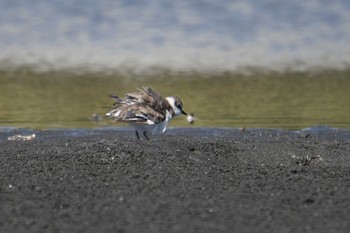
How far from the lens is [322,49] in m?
20.5

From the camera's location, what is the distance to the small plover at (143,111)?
10573mm

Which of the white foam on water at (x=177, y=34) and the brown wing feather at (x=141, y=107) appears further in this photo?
the white foam on water at (x=177, y=34)

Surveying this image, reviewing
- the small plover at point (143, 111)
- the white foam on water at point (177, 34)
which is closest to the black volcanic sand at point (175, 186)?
the small plover at point (143, 111)

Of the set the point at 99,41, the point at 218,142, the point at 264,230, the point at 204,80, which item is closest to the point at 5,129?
the point at 218,142

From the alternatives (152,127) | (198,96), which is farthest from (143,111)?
(198,96)

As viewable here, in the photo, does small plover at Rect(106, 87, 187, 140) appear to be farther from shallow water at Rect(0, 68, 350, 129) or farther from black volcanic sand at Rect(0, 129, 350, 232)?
shallow water at Rect(0, 68, 350, 129)

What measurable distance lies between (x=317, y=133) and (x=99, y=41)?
10111 mm

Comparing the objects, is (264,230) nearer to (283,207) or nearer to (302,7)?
(283,207)

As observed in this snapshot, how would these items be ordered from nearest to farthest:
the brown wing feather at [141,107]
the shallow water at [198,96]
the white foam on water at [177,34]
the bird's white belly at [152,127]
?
the brown wing feather at [141,107] → the bird's white belly at [152,127] → the shallow water at [198,96] → the white foam on water at [177,34]

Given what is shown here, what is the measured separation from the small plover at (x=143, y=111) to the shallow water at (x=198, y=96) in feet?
6.07

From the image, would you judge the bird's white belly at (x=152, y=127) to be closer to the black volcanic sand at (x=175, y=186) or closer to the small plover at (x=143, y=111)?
the small plover at (x=143, y=111)

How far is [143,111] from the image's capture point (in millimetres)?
10672

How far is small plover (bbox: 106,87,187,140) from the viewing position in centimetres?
1057

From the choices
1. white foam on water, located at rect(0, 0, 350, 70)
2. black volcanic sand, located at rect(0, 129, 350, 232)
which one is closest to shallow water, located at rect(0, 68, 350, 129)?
white foam on water, located at rect(0, 0, 350, 70)
